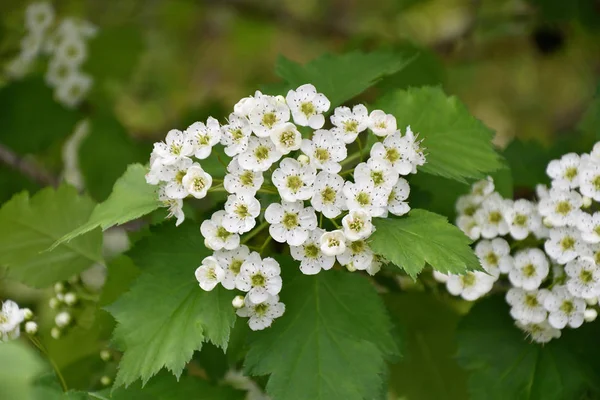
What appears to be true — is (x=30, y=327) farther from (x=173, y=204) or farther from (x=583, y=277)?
(x=583, y=277)

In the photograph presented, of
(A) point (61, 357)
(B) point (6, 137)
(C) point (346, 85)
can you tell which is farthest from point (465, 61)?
(A) point (61, 357)

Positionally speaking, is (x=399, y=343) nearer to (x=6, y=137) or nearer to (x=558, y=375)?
(x=558, y=375)

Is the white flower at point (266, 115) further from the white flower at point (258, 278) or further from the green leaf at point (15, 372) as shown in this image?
the green leaf at point (15, 372)

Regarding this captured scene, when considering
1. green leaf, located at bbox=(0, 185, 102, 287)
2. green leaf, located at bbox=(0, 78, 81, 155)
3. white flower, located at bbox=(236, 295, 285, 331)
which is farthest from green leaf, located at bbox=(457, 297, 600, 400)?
green leaf, located at bbox=(0, 78, 81, 155)

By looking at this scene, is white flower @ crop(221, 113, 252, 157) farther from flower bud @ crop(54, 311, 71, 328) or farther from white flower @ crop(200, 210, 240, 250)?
flower bud @ crop(54, 311, 71, 328)

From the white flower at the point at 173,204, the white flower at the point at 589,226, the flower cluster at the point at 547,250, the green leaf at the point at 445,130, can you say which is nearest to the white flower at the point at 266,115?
the white flower at the point at 173,204

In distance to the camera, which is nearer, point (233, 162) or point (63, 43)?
point (233, 162)

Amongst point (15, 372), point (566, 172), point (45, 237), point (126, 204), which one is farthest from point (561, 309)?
point (45, 237)
